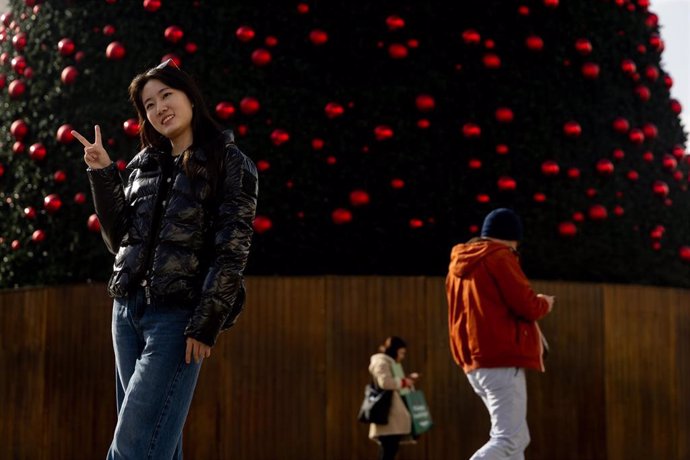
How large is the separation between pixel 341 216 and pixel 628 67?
8.97ft

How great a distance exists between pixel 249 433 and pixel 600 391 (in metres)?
2.64

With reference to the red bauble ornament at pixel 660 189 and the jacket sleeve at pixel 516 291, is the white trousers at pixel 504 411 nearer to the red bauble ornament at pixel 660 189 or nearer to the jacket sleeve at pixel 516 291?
the jacket sleeve at pixel 516 291

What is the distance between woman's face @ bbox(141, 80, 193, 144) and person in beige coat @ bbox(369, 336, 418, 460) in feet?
12.6

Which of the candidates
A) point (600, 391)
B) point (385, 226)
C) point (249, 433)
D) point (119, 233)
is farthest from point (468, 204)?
point (119, 233)

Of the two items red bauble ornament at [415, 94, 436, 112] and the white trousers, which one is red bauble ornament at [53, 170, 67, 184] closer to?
red bauble ornament at [415, 94, 436, 112]

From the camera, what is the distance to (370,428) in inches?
286

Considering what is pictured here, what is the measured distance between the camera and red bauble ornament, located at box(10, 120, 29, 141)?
26.5 feet

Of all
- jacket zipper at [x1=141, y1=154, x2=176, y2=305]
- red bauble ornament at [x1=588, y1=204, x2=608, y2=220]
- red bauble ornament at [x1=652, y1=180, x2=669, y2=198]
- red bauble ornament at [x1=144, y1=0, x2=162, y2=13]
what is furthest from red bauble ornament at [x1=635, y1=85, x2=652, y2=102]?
jacket zipper at [x1=141, y1=154, x2=176, y2=305]

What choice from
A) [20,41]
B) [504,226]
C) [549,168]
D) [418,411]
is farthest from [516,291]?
[20,41]

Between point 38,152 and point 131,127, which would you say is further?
point 38,152

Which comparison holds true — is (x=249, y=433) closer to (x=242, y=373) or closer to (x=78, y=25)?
(x=242, y=373)

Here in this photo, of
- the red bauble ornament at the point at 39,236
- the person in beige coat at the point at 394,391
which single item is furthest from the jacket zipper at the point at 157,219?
the red bauble ornament at the point at 39,236

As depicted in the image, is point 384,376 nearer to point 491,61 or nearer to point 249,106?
point 249,106

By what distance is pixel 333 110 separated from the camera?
7.77 meters
